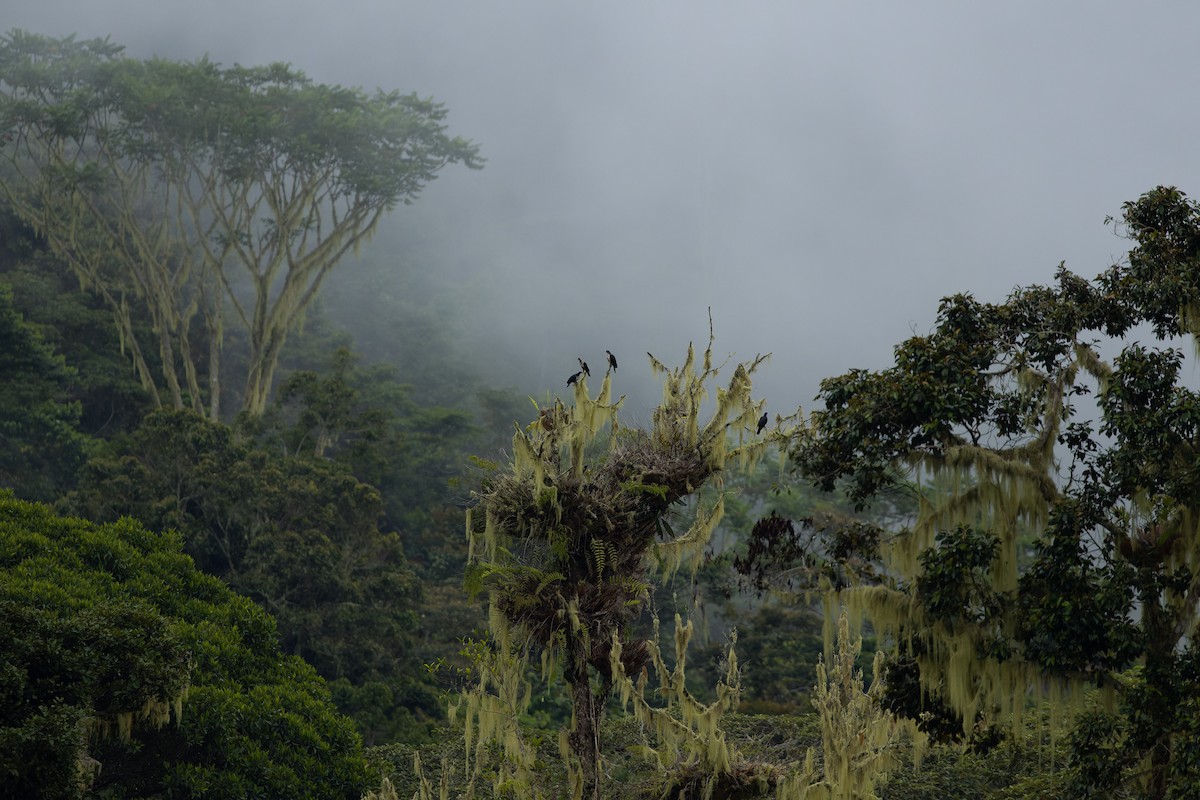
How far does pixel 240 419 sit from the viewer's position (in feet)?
92.5

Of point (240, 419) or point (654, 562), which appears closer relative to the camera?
point (654, 562)

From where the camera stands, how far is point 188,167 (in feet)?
118

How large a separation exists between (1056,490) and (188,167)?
32.2m

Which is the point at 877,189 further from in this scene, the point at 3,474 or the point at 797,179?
the point at 3,474

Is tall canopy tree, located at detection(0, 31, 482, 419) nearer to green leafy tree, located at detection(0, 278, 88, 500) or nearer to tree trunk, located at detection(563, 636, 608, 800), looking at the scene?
green leafy tree, located at detection(0, 278, 88, 500)

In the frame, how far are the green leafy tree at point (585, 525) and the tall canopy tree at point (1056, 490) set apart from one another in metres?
1.30

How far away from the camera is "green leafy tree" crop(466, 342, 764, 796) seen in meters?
9.01

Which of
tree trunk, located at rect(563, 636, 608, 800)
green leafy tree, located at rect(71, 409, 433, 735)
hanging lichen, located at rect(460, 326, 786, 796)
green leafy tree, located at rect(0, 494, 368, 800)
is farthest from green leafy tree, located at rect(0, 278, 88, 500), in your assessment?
tree trunk, located at rect(563, 636, 608, 800)

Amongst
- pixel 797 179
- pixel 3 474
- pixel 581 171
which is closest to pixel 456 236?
pixel 581 171

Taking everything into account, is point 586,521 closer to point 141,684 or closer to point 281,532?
point 141,684

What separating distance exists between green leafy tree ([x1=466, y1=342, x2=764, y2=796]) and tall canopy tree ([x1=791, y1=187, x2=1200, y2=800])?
130cm

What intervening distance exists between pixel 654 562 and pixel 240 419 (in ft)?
68.0

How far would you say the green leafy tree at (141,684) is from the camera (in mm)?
9719

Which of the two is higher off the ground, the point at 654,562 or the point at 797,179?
the point at 797,179
